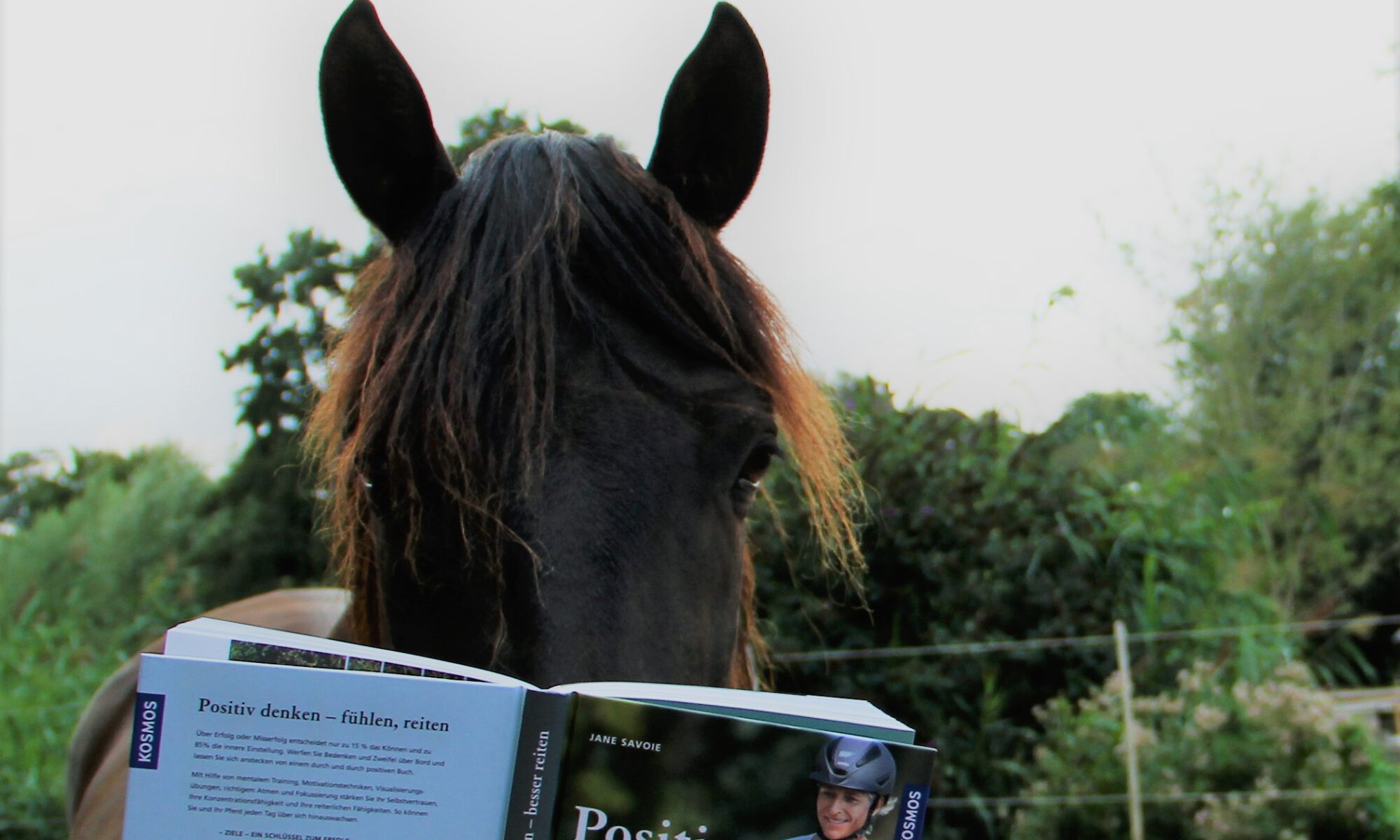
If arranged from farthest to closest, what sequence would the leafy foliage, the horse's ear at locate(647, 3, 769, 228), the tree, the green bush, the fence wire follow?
the tree < the green bush < the leafy foliage < the fence wire < the horse's ear at locate(647, 3, 769, 228)

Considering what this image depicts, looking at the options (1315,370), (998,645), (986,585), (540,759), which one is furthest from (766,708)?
(1315,370)

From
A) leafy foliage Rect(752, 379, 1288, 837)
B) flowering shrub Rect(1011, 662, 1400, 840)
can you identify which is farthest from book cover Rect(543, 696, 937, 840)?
flowering shrub Rect(1011, 662, 1400, 840)

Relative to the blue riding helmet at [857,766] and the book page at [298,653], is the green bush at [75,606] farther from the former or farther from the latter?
the blue riding helmet at [857,766]

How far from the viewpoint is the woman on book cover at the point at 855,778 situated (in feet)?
3.02

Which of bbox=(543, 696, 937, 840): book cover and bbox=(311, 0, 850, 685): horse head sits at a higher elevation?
bbox=(311, 0, 850, 685): horse head

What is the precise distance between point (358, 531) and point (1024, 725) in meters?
3.96

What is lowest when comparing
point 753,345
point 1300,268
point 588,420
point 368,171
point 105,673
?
point 105,673

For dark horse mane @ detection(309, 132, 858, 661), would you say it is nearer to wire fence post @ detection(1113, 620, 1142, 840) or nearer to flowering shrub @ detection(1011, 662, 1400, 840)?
wire fence post @ detection(1113, 620, 1142, 840)

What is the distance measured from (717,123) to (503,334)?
0.62 m

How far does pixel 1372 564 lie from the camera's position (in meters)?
15.7

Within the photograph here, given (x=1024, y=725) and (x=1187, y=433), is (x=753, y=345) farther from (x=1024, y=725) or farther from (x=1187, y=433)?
(x=1187, y=433)

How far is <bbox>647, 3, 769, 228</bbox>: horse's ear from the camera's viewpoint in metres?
1.75

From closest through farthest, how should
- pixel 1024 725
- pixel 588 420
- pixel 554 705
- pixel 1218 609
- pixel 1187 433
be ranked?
pixel 554 705 < pixel 588 420 < pixel 1024 725 < pixel 1218 609 < pixel 1187 433

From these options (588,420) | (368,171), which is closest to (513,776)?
(588,420)
